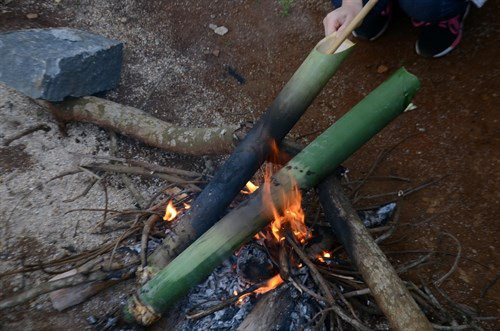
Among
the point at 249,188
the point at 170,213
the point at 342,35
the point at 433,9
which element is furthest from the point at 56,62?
the point at 433,9

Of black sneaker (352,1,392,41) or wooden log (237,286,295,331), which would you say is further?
black sneaker (352,1,392,41)

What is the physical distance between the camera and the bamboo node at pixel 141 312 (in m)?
1.73

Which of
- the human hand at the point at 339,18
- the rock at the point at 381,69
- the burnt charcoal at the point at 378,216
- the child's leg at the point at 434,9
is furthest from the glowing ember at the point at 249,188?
the child's leg at the point at 434,9

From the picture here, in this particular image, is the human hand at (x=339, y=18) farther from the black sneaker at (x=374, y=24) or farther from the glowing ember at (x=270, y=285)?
the glowing ember at (x=270, y=285)

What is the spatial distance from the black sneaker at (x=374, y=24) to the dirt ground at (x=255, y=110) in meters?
0.07

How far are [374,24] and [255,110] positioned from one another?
3.23ft

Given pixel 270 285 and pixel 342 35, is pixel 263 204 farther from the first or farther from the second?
pixel 342 35

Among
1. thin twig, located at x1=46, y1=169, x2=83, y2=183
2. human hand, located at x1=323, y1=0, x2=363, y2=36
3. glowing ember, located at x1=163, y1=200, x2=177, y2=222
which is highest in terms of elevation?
human hand, located at x1=323, y1=0, x2=363, y2=36

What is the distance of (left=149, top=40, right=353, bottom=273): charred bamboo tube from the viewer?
1.83 meters

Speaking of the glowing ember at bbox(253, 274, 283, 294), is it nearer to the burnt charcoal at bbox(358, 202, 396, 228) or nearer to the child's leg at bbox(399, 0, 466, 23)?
the burnt charcoal at bbox(358, 202, 396, 228)

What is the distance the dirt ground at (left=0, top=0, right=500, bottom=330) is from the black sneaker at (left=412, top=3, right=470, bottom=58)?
0.06 metres

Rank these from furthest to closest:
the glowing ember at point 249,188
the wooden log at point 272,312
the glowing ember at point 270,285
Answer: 1. the glowing ember at point 249,188
2. the glowing ember at point 270,285
3. the wooden log at point 272,312

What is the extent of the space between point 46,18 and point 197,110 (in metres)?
1.64

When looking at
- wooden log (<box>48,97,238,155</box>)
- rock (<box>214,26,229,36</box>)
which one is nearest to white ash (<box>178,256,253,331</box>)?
wooden log (<box>48,97,238,155</box>)
